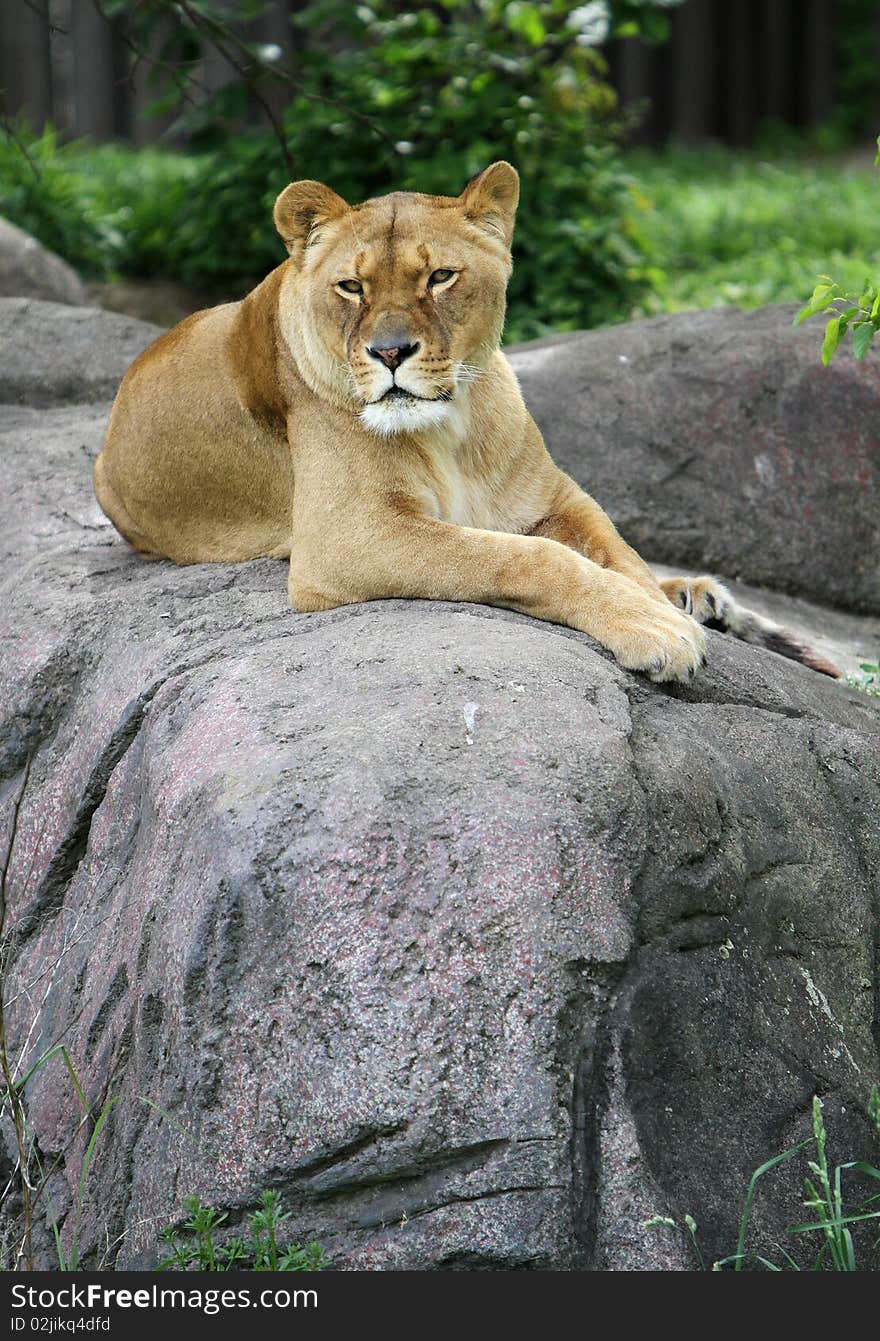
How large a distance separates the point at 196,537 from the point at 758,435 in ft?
7.62

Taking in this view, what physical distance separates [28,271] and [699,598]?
481 centimetres

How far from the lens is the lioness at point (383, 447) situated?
3807mm

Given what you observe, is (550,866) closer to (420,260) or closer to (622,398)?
(420,260)

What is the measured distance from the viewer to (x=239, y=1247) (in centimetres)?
276

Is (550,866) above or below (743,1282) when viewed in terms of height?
above

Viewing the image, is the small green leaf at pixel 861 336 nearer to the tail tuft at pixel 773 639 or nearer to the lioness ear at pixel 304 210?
the tail tuft at pixel 773 639

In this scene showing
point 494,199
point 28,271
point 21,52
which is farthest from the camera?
point 21,52

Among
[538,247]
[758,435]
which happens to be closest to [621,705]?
[758,435]

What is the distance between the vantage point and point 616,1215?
2717 millimetres

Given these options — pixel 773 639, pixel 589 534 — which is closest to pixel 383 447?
pixel 589 534

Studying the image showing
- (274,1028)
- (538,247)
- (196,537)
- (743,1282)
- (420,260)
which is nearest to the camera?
(743,1282)

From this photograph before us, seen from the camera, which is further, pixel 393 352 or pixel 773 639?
pixel 773 639

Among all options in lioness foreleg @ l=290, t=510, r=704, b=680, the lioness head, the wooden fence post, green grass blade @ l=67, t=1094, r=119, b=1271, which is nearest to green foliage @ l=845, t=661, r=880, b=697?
lioness foreleg @ l=290, t=510, r=704, b=680

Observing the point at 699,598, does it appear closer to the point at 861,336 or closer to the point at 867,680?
the point at 867,680
